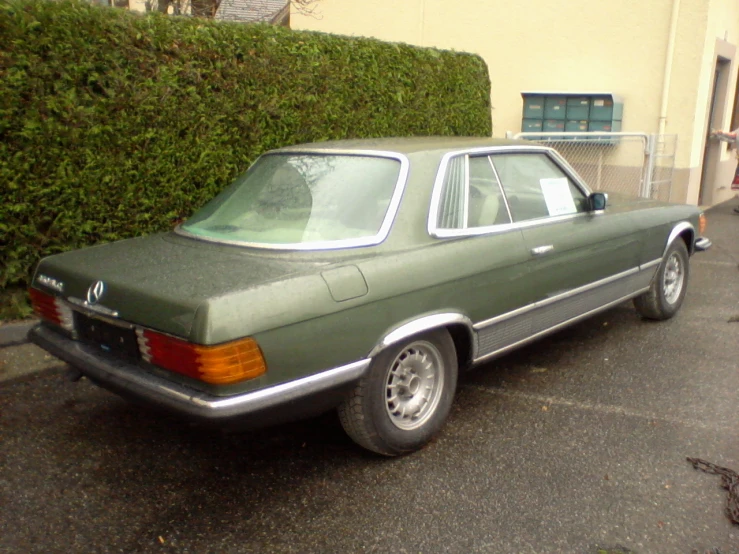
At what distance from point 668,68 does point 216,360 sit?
9588 mm

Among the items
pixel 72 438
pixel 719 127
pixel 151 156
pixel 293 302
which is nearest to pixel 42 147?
pixel 151 156

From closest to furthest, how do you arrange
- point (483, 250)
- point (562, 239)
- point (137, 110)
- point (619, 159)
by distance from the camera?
point (483, 250), point (562, 239), point (137, 110), point (619, 159)

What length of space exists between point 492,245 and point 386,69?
13.0ft

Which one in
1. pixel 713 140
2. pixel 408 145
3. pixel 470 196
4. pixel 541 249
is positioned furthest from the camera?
pixel 713 140

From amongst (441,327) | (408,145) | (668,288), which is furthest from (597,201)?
(441,327)

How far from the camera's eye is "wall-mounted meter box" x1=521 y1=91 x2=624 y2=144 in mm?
10266

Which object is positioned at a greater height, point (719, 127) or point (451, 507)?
point (719, 127)

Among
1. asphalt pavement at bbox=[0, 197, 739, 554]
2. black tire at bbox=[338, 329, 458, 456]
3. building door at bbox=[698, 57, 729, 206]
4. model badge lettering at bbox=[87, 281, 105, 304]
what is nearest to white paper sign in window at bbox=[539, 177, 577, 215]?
asphalt pavement at bbox=[0, 197, 739, 554]

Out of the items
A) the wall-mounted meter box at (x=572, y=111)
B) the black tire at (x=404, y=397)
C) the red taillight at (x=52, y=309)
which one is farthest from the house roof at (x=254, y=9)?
the black tire at (x=404, y=397)

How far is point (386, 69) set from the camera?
711cm

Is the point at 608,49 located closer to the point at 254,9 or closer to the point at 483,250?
the point at 483,250

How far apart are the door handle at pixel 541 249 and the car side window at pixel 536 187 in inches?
8.0

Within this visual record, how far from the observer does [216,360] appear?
2.61 meters

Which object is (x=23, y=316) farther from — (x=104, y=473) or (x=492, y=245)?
(x=492, y=245)
